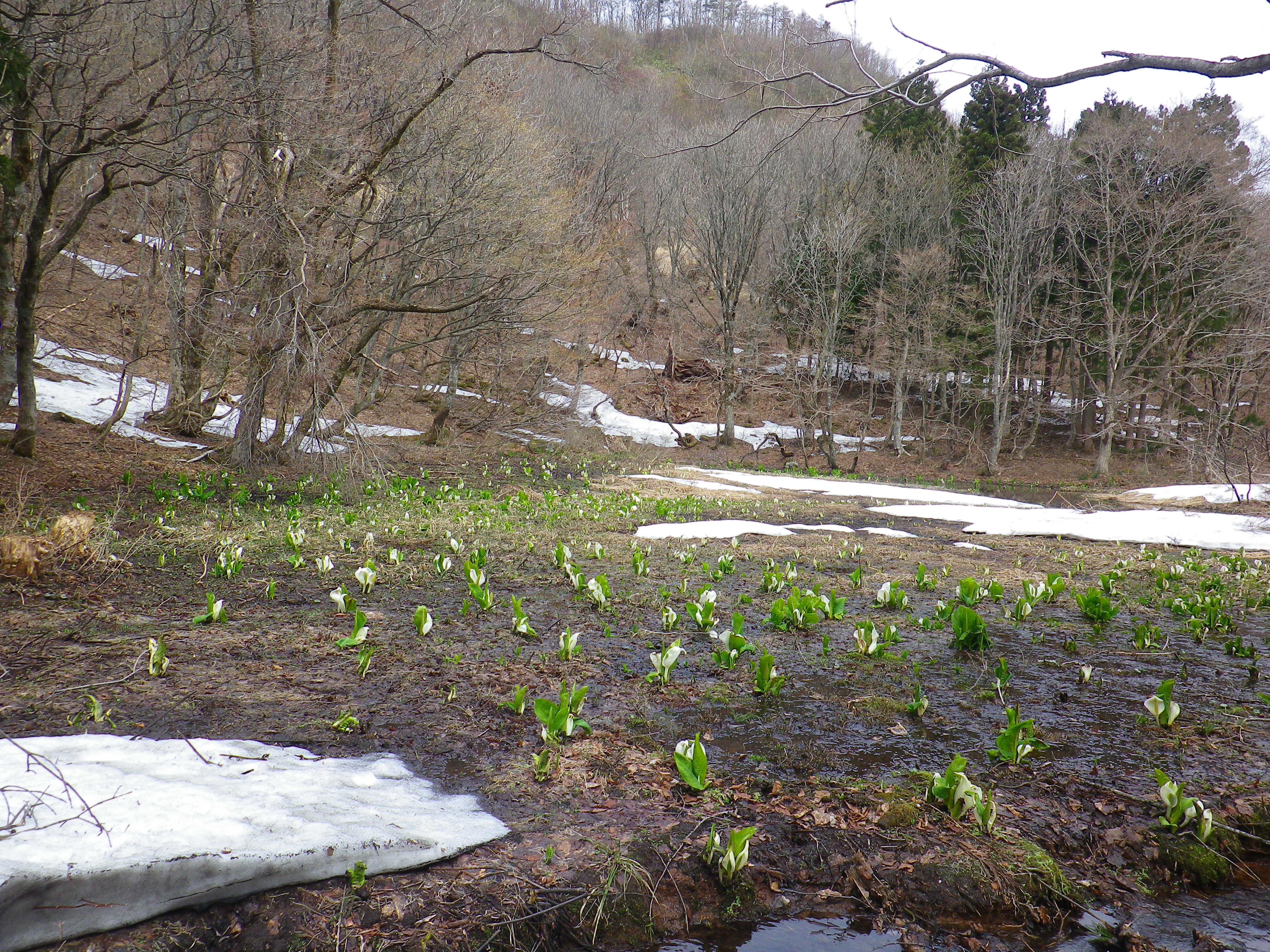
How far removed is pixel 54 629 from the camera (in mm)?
4473

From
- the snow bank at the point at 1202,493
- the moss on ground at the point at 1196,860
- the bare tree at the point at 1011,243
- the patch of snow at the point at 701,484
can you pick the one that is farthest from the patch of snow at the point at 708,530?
the bare tree at the point at 1011,243

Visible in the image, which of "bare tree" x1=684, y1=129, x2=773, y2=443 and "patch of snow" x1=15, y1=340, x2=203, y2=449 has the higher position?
"bare tree" x1=684, y1=129, x2=773, y2=443

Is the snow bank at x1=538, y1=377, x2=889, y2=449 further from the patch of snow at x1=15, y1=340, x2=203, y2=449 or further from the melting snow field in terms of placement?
the melting snow field

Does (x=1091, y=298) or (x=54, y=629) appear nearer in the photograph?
(x=54, y=629)

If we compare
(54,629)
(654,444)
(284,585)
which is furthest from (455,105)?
(654,444)

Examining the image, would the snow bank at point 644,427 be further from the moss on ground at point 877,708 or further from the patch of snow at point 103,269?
the moss on ground at point 877,708

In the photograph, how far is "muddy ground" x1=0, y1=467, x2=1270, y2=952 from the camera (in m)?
2.42

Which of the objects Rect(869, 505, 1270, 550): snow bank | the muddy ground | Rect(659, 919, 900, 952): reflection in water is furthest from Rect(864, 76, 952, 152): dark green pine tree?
Rect(659, 919, 900, 952): reflection in water

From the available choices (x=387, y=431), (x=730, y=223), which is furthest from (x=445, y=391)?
(x=730, y=223)

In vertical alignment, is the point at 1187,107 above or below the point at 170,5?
above

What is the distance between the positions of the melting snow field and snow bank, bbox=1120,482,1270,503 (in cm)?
1809

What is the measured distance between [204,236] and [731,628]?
13.7 metres

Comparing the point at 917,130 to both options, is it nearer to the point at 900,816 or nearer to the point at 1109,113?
the point at 1109,113

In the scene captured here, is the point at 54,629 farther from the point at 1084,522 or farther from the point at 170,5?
the point at 1084,522
